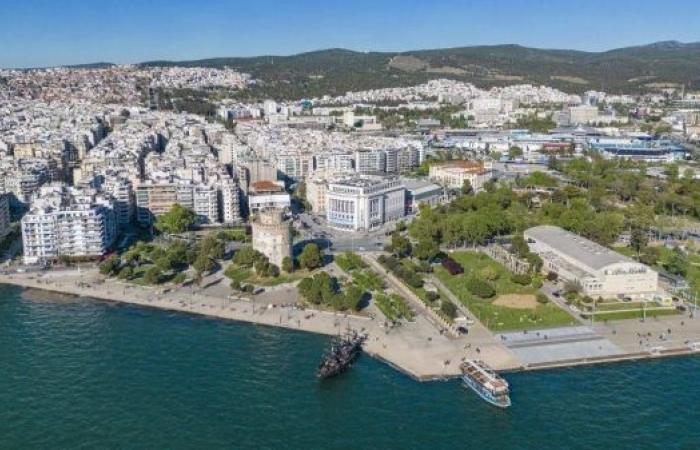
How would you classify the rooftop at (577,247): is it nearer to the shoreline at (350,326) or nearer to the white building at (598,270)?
the white building at (598,270)

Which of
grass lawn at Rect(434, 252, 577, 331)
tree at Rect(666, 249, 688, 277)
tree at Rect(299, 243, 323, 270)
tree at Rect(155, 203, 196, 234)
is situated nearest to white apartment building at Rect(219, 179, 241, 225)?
tree at Rect(155, 203, 196, 234)

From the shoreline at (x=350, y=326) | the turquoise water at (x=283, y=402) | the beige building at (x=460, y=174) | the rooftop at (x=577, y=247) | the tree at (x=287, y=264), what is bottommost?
the turquoise water at (x=283, y=402)

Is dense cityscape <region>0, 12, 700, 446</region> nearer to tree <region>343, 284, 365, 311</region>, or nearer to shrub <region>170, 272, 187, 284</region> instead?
tree <region>343, 284, 365, 311</region>

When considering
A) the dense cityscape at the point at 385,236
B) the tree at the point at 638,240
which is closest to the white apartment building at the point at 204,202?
the dense cityscape at the point at 385,236

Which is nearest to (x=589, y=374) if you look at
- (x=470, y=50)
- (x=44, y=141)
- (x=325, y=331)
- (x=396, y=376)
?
(x=396, y=376)

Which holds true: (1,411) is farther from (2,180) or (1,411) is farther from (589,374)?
(2,180)

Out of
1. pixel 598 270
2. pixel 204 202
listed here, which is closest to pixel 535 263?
pixel 598 270

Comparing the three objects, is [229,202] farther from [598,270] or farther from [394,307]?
[598,270]
